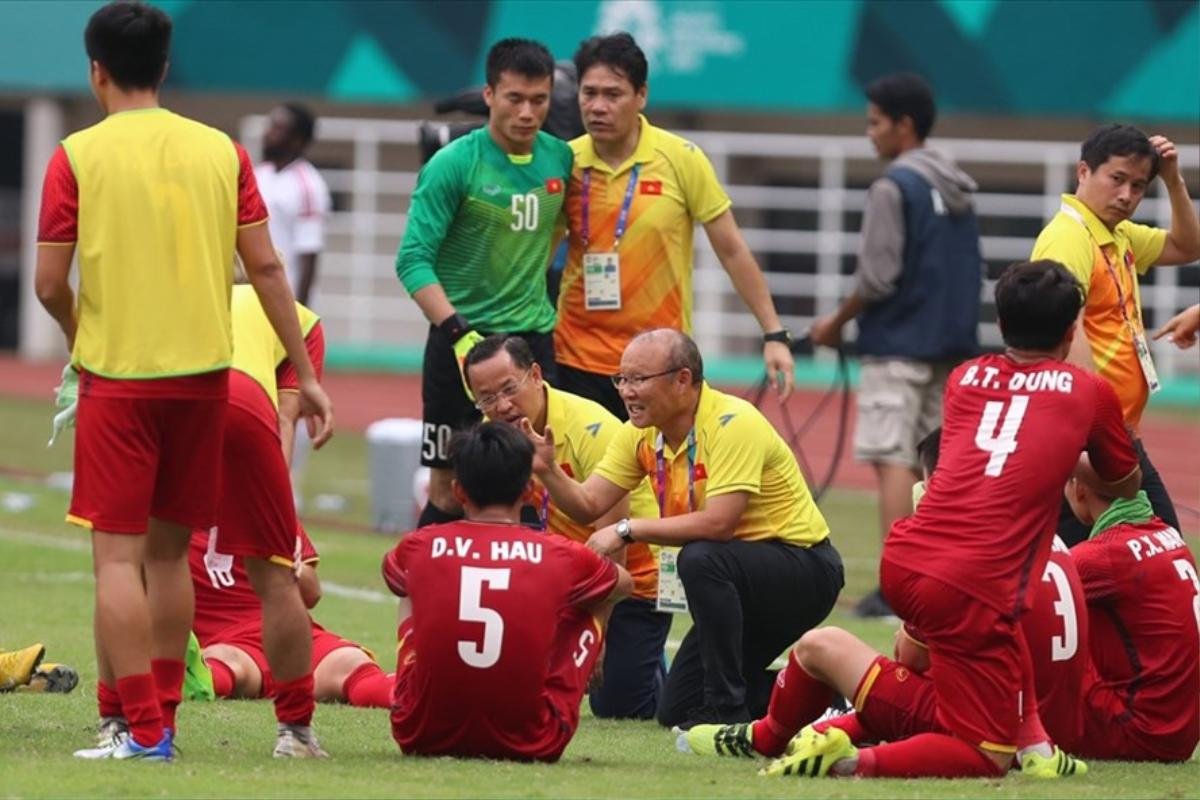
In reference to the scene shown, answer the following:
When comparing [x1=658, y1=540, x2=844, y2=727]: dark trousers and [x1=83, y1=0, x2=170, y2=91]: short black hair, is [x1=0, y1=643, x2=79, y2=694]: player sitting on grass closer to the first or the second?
[x1=658, y1=540, x2=844, y2=727]: dark trousers

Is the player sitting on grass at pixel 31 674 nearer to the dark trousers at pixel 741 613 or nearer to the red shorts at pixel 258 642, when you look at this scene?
the red shorts at pixel 258 642

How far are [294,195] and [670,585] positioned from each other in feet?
24.2

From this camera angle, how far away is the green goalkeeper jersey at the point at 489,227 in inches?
372

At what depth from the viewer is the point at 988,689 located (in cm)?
671

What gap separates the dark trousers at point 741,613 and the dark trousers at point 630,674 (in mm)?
281

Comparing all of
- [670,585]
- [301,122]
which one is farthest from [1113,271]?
[301,122]

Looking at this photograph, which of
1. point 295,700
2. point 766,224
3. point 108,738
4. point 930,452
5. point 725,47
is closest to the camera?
point 108,738

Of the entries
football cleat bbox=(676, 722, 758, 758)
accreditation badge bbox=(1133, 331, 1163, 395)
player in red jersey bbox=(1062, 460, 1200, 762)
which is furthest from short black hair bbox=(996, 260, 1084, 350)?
accreditation badge bbox=(1133, 331, 1163, 395)

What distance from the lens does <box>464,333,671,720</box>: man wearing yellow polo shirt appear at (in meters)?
8.06

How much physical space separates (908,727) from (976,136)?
21.8 meters

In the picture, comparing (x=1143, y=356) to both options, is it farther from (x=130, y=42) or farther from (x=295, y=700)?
(x=130, y=42)

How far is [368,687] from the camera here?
8461 millimetres

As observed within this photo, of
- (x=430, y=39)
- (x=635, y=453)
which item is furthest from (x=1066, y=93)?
(x=635, y=453)

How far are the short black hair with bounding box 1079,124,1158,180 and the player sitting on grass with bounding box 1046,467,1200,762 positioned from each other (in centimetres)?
161
